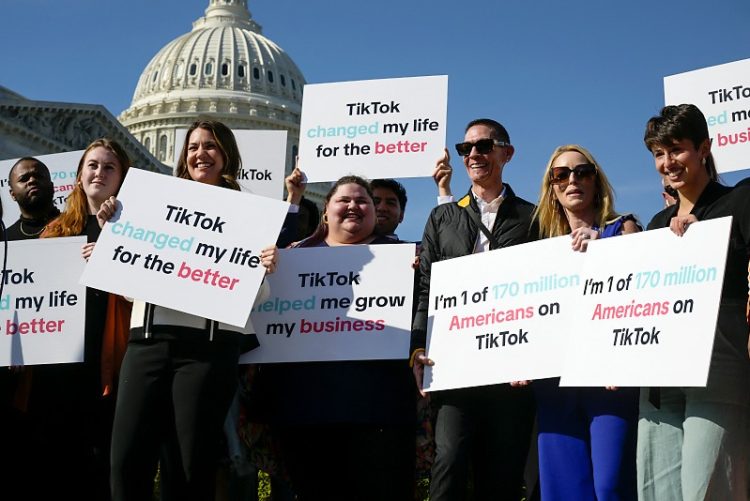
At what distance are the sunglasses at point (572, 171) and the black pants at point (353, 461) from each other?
1237mm

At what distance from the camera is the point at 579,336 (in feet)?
13.8

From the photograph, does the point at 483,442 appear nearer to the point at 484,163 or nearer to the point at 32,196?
the point at 484,163

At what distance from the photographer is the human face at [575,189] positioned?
446cm

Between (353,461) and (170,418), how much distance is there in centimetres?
83

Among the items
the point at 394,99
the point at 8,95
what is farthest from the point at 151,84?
the point at 394,99

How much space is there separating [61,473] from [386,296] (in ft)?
5.58

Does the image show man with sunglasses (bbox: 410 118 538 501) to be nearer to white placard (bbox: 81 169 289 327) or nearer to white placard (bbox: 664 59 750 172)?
white placard (bbox: 81 169 289 327)

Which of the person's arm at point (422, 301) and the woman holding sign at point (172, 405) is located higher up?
the person's arm at point (422, 301)

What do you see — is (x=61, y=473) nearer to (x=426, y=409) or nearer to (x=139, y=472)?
(x=139, y=472)

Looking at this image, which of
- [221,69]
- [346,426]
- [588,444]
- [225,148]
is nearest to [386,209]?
[225,148]

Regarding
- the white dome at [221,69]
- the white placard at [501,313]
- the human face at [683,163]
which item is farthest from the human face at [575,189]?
the white dome at [221,69]

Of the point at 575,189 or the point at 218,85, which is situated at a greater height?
the point at 218,85

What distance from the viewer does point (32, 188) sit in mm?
5609

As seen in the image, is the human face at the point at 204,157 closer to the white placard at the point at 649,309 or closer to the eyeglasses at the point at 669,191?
the white placard at the point at 649,309
